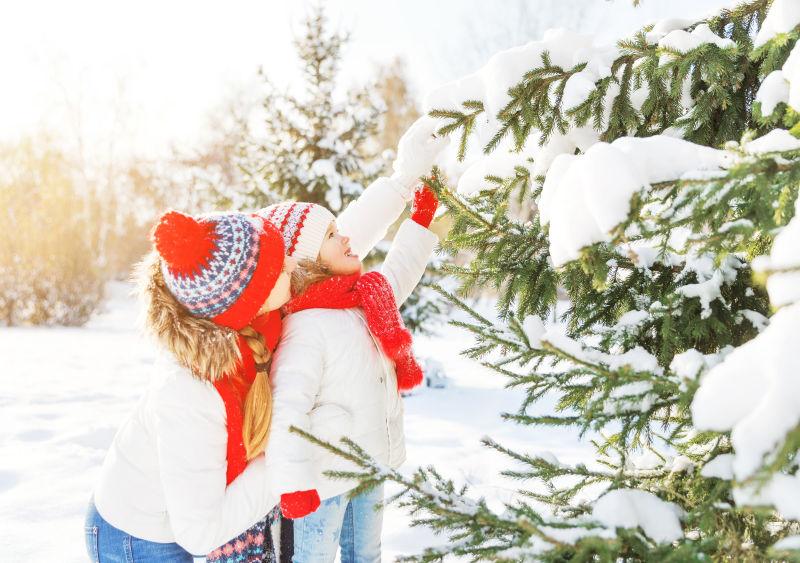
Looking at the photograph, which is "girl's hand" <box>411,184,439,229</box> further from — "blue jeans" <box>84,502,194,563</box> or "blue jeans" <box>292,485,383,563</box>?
"blue jeans" <box>84,502,194,563</box>

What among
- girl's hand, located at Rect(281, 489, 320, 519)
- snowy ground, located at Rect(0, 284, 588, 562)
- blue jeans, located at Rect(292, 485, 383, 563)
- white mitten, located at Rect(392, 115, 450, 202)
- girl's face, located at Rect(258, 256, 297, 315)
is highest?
white mitten, located at Rect(392, 115, 450, 202)

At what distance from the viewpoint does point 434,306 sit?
7250 millimetres

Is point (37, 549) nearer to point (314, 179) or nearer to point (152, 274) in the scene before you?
point (152, 274)

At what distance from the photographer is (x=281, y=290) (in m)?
1.98

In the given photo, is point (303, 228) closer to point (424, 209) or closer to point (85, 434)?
point (424, 209)

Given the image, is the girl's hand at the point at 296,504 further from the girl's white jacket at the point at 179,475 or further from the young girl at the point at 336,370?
the young girl at the point at 336,370

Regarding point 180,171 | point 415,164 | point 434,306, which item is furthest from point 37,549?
point 180,171

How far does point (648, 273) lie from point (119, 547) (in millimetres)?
1834

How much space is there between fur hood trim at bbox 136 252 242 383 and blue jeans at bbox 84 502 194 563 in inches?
22.4

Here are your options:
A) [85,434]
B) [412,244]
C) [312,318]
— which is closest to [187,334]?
[312,318]

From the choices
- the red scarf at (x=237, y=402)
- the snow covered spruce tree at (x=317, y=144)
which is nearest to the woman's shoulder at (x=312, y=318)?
the red scarf at (x=237, y=402)

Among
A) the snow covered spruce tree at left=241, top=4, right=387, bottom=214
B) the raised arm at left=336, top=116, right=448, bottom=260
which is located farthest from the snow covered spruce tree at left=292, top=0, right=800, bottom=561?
the snow covered spruce tree at left=241, top=4, right=387, bottom=214

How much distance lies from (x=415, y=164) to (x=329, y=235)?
51cm

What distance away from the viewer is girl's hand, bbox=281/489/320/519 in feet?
5.65
